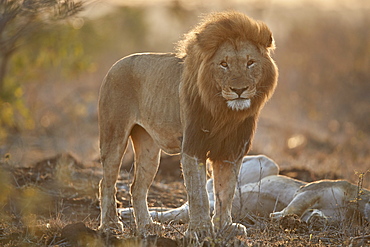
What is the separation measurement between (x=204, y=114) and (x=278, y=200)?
1957 mm

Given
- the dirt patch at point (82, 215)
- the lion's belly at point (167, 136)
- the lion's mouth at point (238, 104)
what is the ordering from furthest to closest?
the lion's belly at point (167, 136)
the lion's mouth at point (238, 104)
the dirt patch at point (82, 215)

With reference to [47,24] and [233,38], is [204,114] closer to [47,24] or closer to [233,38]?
[233,38]

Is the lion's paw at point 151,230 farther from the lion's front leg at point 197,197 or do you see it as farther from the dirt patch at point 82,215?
the lion's front leg at point 197,197

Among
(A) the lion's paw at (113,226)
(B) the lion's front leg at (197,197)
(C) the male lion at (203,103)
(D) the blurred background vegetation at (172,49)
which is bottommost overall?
(D) the blurred background vegetation at (172,49)

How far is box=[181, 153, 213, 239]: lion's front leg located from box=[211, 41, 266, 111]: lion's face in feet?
1.72

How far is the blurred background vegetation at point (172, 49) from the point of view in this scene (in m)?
10.1

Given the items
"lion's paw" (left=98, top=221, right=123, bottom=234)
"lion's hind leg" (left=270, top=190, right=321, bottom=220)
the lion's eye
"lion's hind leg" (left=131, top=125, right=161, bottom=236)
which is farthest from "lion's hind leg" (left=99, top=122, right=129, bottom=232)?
"lion's hind leg" (left=270, top=190, right=321, bottom=220)

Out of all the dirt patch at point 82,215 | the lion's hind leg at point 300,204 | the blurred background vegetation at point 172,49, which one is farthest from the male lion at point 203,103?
the lion's hind leg at point 300,204

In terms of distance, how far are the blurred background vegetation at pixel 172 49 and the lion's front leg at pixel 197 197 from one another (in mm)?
1379

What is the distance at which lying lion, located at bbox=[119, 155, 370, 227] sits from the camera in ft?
18.5

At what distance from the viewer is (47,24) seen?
4.26 meters

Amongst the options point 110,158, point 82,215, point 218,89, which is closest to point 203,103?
point 218,89

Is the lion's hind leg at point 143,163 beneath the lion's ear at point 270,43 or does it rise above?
beneath

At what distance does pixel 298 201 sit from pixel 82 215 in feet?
6.95
